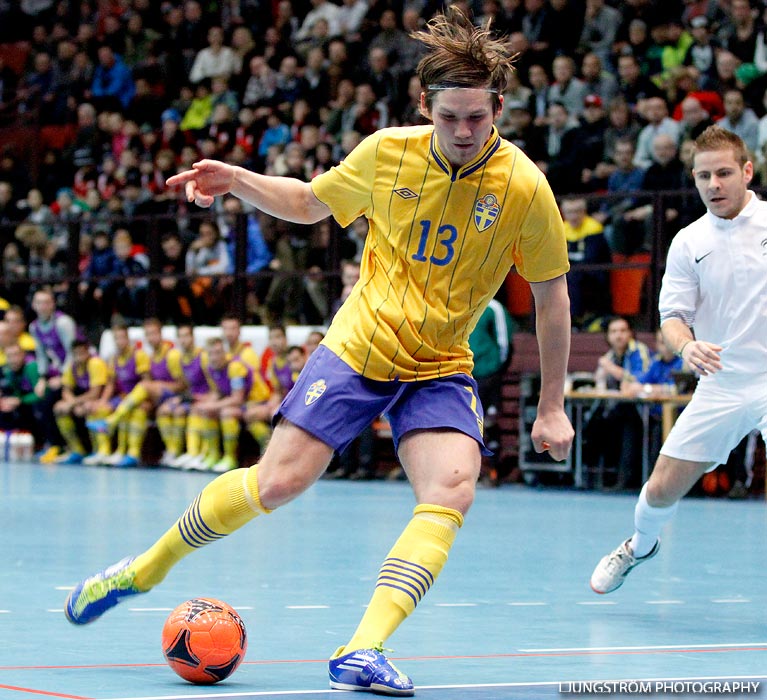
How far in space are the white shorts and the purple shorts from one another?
6.63 ft

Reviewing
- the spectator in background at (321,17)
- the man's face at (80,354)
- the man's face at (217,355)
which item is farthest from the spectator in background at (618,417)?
the spectator in background at (321,17)

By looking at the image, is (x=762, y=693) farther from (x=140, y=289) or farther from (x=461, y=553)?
(x=140, y=289)

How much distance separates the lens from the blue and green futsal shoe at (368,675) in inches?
171

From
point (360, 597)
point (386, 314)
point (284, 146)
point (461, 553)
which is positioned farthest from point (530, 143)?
point (386, 314)

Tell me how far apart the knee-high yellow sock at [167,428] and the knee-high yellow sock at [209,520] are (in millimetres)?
13787

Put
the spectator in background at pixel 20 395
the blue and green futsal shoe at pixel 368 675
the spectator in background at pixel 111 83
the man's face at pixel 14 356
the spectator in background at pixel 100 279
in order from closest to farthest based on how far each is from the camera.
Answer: the blue and green futsal shoe at pixel 368 675
the man's face at pixel 14 356
the spectator in background at pixel 20 395
the spectator in background at pixel 100 279
the spectator in background at pixel 111 83

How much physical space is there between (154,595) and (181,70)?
1800cm

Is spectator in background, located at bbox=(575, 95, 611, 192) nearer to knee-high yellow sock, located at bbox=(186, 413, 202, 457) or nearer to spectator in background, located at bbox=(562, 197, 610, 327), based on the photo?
spectator in background, located at bbox=(562, 197, 610, 327)

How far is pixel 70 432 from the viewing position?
19.8m

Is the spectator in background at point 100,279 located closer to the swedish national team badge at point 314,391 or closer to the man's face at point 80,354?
the man's face at point 80,354

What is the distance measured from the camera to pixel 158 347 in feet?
61.5

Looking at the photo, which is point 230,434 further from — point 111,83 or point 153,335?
point 111,83

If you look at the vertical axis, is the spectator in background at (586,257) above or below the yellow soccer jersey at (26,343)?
above

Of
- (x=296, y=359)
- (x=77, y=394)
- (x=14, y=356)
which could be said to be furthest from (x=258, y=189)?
(x=14, y=356)
